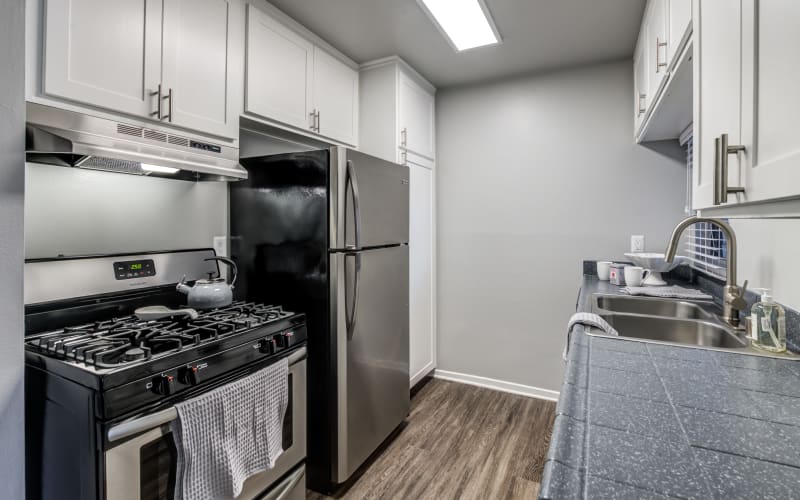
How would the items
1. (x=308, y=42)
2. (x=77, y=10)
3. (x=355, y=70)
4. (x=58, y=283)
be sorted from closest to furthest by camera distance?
1. (x=77, y=10)
2. (x=58, y=283)
3. (x=308, y=42)
4. (x=355, y=70)

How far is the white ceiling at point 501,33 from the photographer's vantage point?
1951 millimetres

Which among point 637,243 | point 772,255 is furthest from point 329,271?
point 637,243

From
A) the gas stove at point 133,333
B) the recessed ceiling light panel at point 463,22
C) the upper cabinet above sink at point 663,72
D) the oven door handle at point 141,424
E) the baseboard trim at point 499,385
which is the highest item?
the recessed ceiling light panel at point 463,22

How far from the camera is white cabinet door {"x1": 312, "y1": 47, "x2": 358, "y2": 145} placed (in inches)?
88.5

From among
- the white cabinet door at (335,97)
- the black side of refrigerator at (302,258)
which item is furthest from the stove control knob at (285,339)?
the white cabinet door at (335,97)

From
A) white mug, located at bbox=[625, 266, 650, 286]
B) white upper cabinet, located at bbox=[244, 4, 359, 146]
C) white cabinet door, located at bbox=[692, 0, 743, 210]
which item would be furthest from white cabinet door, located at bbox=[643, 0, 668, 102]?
white upper cabinet, located at bbox=[244, 4, 359, 146]

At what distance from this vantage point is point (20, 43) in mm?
886

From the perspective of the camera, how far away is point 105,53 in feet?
4.17

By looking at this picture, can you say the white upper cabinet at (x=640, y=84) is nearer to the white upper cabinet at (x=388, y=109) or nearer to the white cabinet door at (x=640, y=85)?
the white cabinet door at (x=640, y=85)

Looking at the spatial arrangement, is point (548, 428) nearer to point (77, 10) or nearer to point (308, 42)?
point (308, 42)

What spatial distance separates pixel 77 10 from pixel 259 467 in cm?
162

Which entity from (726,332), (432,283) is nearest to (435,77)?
(432,283)

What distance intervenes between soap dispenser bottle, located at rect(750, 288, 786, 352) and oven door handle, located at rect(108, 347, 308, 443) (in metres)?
1.69

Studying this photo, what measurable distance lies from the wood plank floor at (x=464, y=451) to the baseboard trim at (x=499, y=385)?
0.05m
